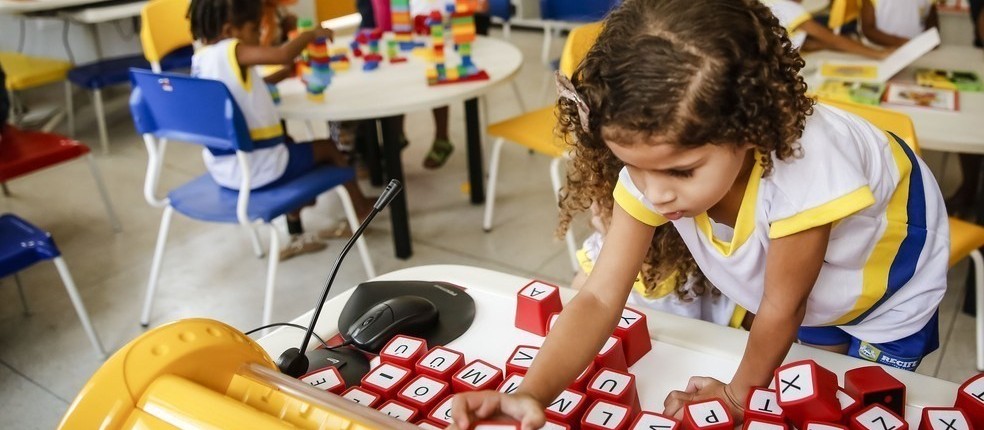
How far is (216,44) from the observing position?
7.06ft

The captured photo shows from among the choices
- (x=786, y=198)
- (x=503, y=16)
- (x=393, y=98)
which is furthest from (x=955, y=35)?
(x=786, y=198)

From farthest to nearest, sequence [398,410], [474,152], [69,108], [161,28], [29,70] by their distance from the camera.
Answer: [69,108]
[29,70]
[474,152]
[161,28]
[398,410]

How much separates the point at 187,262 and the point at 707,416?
2.39 meters

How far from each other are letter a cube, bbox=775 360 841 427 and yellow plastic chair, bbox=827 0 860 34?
2.30 meters

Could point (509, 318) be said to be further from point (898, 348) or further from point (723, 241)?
point (898, 348)

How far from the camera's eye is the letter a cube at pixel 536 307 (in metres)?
0.92

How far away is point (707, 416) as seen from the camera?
70 cm

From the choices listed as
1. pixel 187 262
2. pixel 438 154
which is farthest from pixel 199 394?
pixel 438 154

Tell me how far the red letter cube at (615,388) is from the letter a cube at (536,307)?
0.45 feet

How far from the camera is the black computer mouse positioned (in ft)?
3.01

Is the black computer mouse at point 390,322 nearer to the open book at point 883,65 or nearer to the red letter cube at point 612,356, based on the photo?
the red letter cube at point 612,356

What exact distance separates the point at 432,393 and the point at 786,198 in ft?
1.32

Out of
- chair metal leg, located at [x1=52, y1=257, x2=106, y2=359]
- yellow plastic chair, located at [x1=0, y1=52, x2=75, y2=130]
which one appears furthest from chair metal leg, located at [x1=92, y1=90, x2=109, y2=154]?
chair metal leg, located at [x1=52, y1=257, x2=106, y2=359]

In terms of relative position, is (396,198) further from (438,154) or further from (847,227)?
(847,227)
